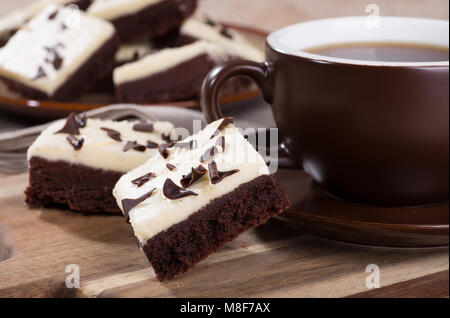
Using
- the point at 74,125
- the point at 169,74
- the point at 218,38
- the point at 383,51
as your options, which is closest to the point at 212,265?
the point at 74,125

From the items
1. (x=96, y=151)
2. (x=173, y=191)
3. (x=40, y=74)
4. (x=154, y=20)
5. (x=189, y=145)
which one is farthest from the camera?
(x=154, y=20)

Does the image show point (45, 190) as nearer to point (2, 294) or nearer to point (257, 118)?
point (2, 294)

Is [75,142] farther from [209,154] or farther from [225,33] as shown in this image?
[225,33]

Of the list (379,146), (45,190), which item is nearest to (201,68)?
(45,190)

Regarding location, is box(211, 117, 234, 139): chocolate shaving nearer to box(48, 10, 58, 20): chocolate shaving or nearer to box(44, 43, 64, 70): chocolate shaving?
box(44, 43, 64, 70): chocolate shaving

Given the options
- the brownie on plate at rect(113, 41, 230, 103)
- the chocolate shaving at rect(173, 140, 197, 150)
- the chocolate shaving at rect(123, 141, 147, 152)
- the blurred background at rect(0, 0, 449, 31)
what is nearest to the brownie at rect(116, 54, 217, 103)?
the brownie on plate at rect(113, 41, 230, 103)
